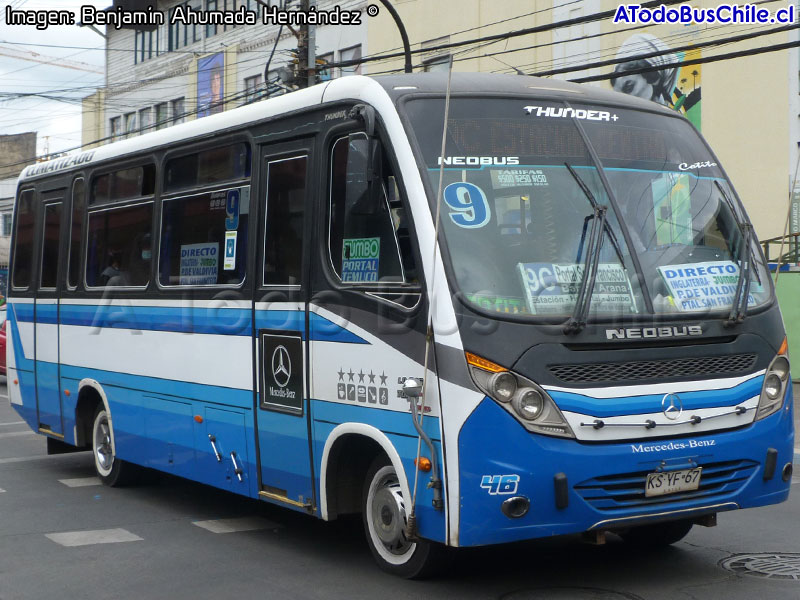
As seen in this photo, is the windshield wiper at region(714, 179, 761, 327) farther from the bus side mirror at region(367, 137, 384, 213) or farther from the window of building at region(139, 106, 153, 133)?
the window of building at region(139, 106, 153, 133)

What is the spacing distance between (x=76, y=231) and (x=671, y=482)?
684 cm

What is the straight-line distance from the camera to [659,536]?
731 cm

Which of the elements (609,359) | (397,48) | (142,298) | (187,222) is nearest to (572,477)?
(609,359)

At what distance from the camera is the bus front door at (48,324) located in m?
11.1

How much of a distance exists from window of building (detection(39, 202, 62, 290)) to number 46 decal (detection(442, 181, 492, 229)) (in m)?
6.21

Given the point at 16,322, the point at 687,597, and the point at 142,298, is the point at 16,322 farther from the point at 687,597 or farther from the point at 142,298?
the point at 687,597

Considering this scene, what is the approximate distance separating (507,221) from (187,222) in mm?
3503

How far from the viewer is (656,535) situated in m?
7.31

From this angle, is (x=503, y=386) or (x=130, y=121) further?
(x=130, y=121)

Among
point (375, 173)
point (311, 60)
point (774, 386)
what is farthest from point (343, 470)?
point (311, 60)

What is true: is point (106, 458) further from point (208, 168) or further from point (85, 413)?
point (208, 168)

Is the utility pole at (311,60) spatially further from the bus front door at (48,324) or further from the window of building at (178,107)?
the window of building at (178,107)

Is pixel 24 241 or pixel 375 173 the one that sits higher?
pixel 375 173

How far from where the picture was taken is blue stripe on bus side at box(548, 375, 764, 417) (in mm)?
5758
